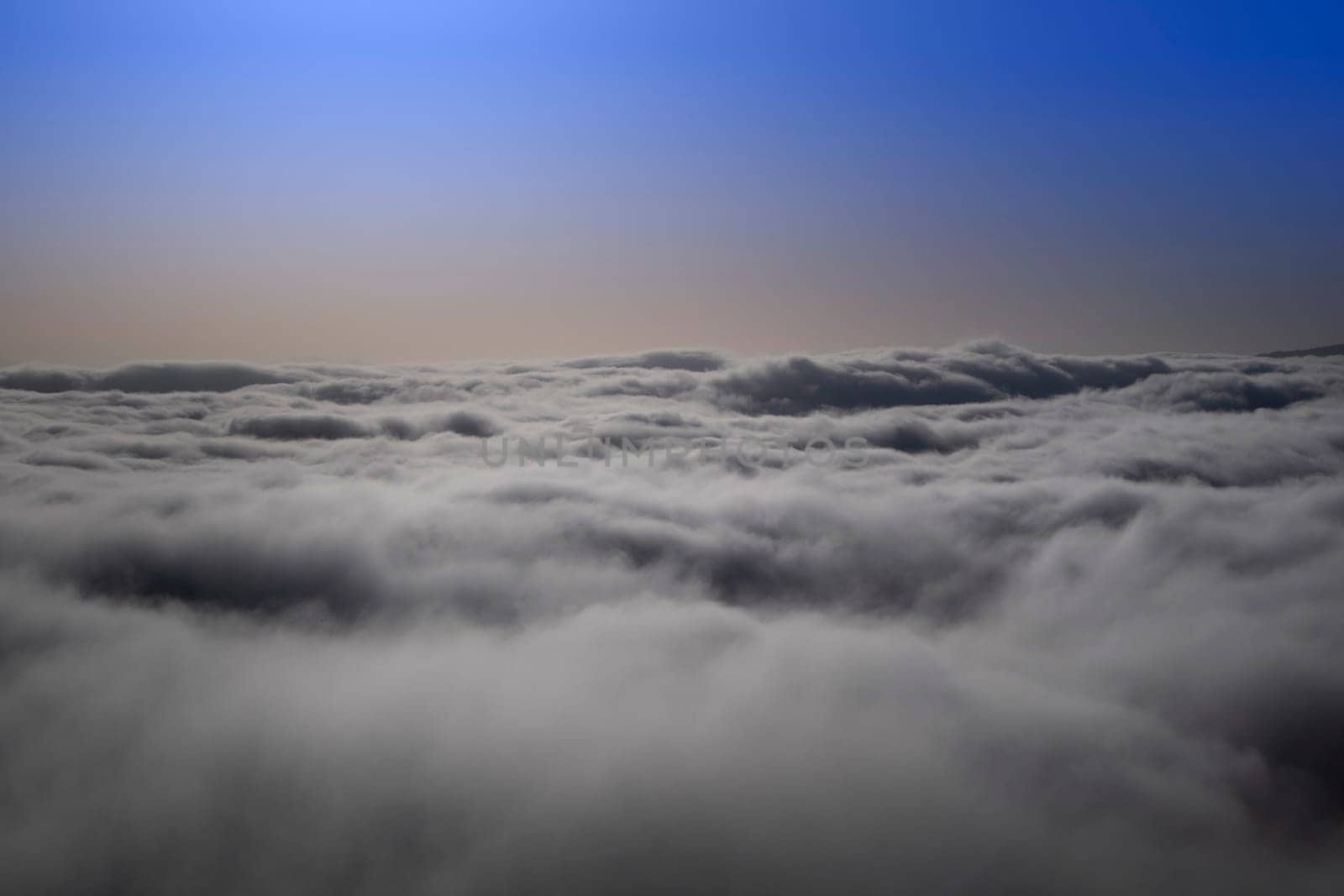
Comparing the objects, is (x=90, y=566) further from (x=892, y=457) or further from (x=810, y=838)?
(x=892, y=457)

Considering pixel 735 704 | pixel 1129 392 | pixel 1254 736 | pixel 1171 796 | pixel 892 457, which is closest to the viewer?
pixel 1171 796

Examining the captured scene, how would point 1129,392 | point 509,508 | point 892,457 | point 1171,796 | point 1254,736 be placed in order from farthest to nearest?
point 1129,392, point 892,457, point 509,508, point 1254,736, point 1171,796

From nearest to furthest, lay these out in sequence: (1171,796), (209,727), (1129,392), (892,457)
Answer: (1171,796) → (209,727) → (892,457) → (1129,392)

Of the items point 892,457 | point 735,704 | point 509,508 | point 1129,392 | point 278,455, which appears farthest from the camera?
point 1129,392

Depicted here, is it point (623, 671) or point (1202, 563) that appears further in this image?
point (1202, 563)

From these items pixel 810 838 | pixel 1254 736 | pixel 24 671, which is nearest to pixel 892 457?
pixel 1254 736

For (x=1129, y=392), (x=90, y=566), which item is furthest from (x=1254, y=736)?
(x=1129, y=392)

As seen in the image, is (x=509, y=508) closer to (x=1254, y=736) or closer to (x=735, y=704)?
(x=735, y=704)

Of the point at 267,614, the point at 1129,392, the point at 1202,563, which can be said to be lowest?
the point at 267,614

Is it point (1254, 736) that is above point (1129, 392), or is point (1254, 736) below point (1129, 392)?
below
